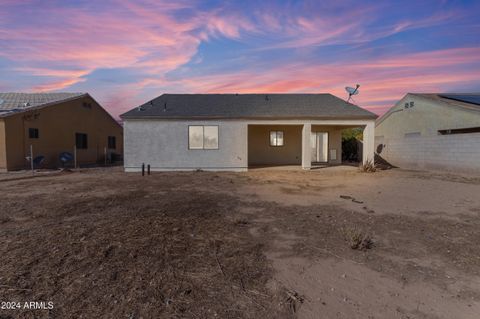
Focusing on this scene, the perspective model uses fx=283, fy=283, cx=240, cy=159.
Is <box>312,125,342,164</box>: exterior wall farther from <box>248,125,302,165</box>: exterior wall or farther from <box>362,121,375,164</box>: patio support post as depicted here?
<box>362,121,375,164</box>: patio support post

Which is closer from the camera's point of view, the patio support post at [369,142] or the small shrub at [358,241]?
the small shrub at [358,241]

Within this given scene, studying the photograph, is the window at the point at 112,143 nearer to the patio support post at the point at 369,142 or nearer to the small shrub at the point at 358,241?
the patio support post at the point at 369,142

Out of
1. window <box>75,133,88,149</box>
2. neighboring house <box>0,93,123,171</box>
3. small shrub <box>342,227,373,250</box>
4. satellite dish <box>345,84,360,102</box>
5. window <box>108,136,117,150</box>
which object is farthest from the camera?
window <box>108,136,117,150</box>

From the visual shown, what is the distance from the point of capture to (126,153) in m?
16.5

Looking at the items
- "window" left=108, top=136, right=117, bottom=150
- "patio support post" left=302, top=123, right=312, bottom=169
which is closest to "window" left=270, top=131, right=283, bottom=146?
"patio support post" left=302, top=123, right=312, bottom=169

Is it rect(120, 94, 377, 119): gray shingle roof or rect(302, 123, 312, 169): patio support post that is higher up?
rect(120, 94, 377, 119): gray shingle roof

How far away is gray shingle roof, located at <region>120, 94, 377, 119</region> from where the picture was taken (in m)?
16.8

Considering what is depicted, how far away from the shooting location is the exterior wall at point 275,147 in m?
20.2

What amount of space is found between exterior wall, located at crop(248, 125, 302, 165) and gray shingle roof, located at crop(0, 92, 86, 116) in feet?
48.3

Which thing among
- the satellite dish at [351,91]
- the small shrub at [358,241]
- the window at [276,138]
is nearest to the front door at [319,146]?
the window at [276,138]

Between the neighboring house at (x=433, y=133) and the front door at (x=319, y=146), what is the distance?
4.81 metres

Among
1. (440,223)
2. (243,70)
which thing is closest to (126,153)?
(243,70)

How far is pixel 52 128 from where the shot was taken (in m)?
20.5

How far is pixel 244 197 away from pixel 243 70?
12445mm
